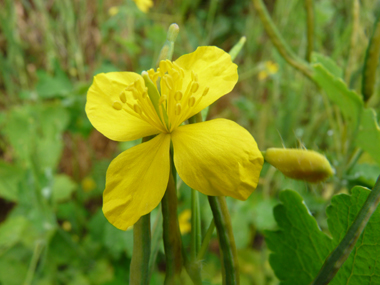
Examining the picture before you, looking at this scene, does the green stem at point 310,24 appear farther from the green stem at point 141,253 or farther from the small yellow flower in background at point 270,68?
the small yellow flower in background at point 270,68

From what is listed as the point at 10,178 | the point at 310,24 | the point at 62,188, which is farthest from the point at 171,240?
the point at 62,188

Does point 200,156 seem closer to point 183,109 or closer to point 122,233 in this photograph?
point 183,109

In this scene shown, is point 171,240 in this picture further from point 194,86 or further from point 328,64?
point 328,64

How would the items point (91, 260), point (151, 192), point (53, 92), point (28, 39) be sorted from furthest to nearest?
point (28, 39) → point (53, 92) → point (91, 260) → point (151, 192)

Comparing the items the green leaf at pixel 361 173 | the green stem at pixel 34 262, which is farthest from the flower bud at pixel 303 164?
the green stem at pixel 34 262

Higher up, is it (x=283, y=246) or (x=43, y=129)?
(x=283, y=246)

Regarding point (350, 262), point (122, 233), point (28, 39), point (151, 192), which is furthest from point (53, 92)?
point (350, 262)
